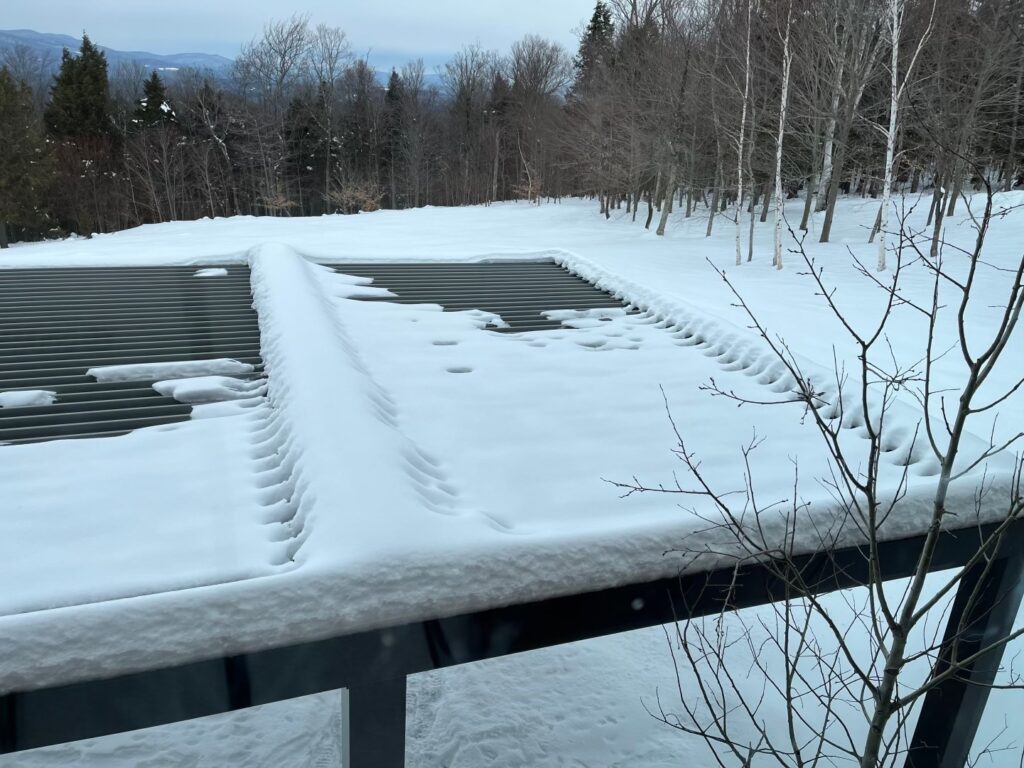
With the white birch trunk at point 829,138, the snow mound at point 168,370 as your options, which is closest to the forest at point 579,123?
the white birch trunk at point 829,138

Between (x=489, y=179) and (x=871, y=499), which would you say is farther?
(x=489, y=179)

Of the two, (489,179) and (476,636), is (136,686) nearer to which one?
(476,636)

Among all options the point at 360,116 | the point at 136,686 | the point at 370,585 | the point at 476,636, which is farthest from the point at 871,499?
the point at 360,116

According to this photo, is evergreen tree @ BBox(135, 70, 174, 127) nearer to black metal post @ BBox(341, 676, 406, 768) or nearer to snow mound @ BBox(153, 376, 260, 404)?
snow mound @ BBox(153, 376, 260, 404)

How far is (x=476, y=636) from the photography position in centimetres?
266

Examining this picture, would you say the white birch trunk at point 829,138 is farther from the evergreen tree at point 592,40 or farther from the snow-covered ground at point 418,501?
the evergreen tree at point 592,40

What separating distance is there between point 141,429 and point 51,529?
1.13 metres

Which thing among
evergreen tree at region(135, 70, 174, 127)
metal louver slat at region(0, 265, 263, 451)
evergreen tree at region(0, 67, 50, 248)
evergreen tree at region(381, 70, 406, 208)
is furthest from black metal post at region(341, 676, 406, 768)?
evergreen tree at region(381, 70, 406, 208)

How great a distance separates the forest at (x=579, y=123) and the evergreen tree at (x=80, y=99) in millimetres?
109

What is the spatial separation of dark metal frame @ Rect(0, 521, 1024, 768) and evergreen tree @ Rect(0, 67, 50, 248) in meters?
34.5

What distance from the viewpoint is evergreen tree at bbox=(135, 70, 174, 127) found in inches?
1487

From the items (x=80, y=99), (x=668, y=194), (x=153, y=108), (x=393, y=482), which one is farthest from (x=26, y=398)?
(x=80, y=99)

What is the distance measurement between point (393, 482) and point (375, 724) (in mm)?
958

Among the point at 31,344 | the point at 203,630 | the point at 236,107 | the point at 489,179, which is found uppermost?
the point at 236,107
